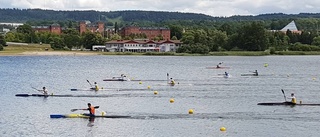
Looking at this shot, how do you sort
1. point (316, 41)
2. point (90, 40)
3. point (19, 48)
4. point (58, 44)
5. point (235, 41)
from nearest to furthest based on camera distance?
point (19, 48) < point (235, 41) < point (58, 44) < point (90, 40) < point (316, 41)

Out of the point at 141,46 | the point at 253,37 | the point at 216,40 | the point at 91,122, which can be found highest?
the point at 253,37

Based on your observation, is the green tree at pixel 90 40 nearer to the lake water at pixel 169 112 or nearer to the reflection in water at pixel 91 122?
the lake water at pixel 169 112

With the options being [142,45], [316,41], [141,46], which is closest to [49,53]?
[141,46]

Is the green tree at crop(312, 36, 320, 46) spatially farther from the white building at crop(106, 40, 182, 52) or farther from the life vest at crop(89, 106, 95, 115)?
the life vest at crop(89, 106, 95, 115)

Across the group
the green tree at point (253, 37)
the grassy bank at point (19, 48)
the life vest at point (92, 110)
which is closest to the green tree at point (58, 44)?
the grassy bank at point (19, 48)

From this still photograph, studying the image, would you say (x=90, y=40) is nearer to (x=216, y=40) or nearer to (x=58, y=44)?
(x=58, y=44)

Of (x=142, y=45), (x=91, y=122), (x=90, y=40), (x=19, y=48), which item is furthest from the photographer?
(x=142, y=45)

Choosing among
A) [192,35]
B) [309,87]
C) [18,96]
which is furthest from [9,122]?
[192,35]

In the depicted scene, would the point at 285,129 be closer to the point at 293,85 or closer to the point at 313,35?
the point at 293,85

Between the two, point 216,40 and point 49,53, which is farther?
point 216,40

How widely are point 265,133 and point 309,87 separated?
32323mm

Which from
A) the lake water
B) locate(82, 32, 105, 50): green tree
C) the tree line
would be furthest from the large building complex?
the lake water

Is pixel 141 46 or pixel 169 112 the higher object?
pixel 141 46

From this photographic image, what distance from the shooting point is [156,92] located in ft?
184
